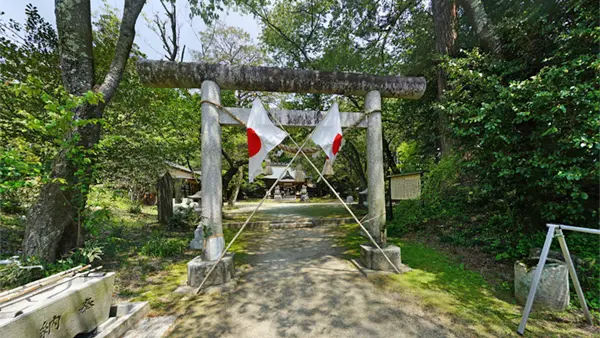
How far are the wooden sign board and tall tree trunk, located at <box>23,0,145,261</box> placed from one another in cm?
750

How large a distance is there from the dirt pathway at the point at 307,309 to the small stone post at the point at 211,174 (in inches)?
32.4

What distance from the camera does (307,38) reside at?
11.4 meters

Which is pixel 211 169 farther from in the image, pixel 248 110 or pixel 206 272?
pixel 206 272

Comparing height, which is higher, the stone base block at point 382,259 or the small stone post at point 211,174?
the small stone post at point 211,174

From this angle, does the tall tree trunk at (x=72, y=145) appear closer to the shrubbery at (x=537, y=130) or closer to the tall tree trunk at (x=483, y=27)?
the shrubbery at (x=537, y=130)

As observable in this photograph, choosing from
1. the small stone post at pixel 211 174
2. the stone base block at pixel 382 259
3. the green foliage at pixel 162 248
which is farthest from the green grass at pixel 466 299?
the green foliage at pixel 162 248

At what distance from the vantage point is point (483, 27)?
5.84 metres

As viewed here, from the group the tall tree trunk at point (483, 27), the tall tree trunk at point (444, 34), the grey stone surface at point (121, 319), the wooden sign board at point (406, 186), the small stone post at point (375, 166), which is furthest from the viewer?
the tall tree trunk at point (444, 34)

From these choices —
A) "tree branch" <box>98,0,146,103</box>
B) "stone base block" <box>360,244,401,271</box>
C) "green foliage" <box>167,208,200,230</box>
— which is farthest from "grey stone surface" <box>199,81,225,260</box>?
"green foliage" <box>167,208,200,230</box>

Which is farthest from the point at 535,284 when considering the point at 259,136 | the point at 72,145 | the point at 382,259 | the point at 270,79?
the point at 72,145

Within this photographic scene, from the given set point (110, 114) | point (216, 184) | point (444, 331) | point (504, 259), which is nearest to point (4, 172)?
point (216, 184)

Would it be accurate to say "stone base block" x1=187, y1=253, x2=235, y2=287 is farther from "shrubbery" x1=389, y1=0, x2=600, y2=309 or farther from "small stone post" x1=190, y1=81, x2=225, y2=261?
"shrubbery" x1=389, y1=0, x2=600, y2=309

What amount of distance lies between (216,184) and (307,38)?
10.2m

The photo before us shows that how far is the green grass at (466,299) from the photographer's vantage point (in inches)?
102
